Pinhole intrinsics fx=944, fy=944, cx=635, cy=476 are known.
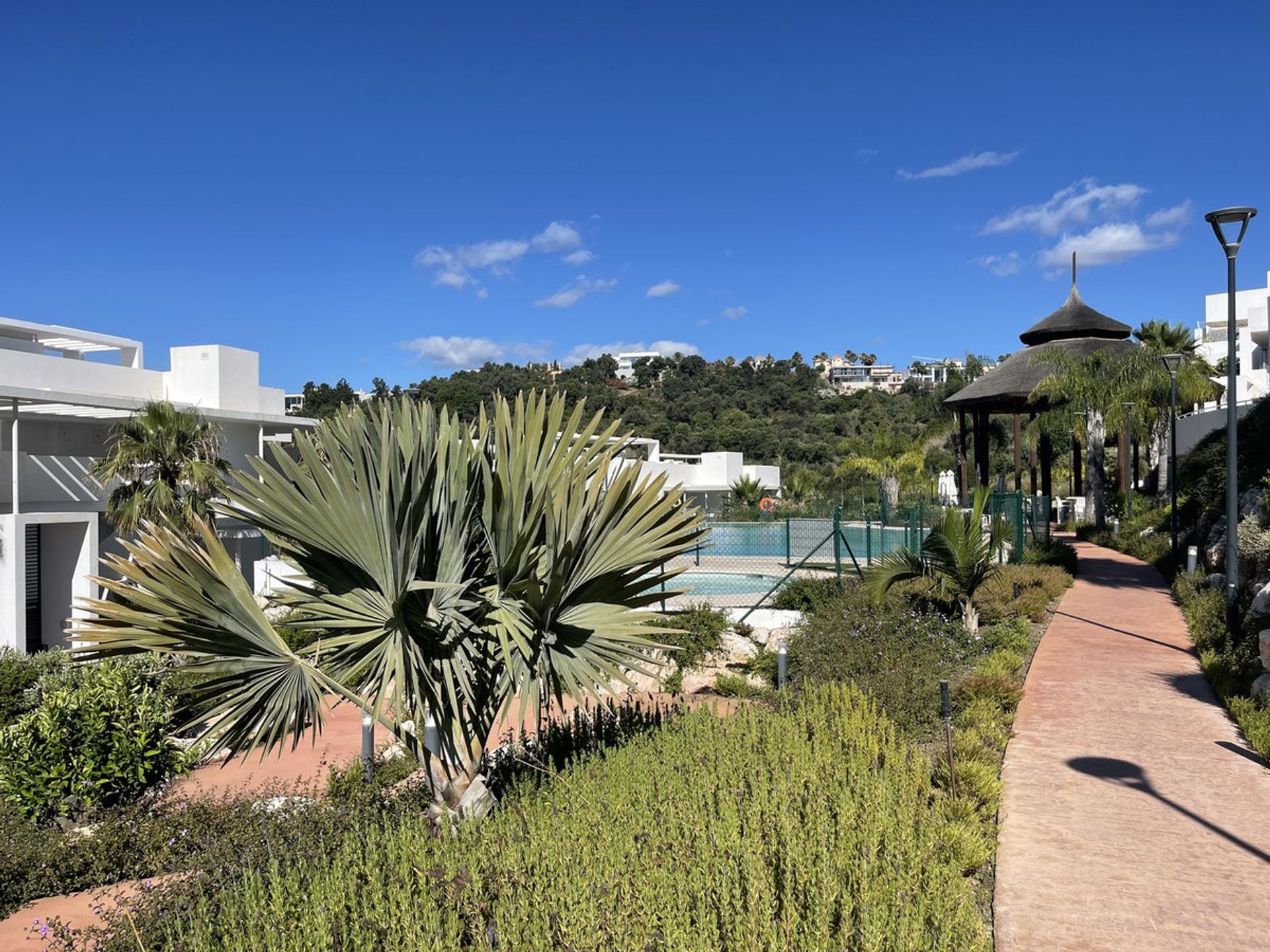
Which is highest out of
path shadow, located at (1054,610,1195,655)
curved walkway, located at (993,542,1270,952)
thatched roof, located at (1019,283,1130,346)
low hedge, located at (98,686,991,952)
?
thatched roof, located at (1019,283,1130,346)

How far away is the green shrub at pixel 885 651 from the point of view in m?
9.07

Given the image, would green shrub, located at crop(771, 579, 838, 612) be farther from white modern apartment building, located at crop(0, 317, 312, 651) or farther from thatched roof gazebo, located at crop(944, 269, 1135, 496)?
thatched roof gazebo, located at crop(944, 269, 1135, 496)

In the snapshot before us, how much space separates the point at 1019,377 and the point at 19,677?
1181 inches

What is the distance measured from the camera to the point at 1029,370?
1291 inches

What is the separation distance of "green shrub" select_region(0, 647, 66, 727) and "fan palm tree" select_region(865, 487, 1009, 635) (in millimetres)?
11036

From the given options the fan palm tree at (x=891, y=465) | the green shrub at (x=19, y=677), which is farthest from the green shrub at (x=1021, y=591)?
the fan palm tree at (x=891, y=465)

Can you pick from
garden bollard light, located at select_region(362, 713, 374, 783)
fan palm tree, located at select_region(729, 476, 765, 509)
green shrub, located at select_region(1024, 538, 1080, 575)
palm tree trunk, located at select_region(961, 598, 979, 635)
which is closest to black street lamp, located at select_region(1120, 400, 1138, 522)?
green shrub, located at select_region(1024, 538, 1080, 575)

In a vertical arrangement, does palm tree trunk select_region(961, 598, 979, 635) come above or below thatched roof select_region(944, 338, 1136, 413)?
below

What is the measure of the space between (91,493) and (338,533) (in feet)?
48.7

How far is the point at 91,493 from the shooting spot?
17.8 meters

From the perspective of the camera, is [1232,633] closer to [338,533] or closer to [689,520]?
[689,520]

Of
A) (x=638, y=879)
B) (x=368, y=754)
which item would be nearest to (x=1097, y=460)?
(x=368, y=754)

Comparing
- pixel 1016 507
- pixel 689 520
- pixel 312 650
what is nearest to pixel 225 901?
pixel 312 650

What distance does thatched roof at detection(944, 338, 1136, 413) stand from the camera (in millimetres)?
31797
